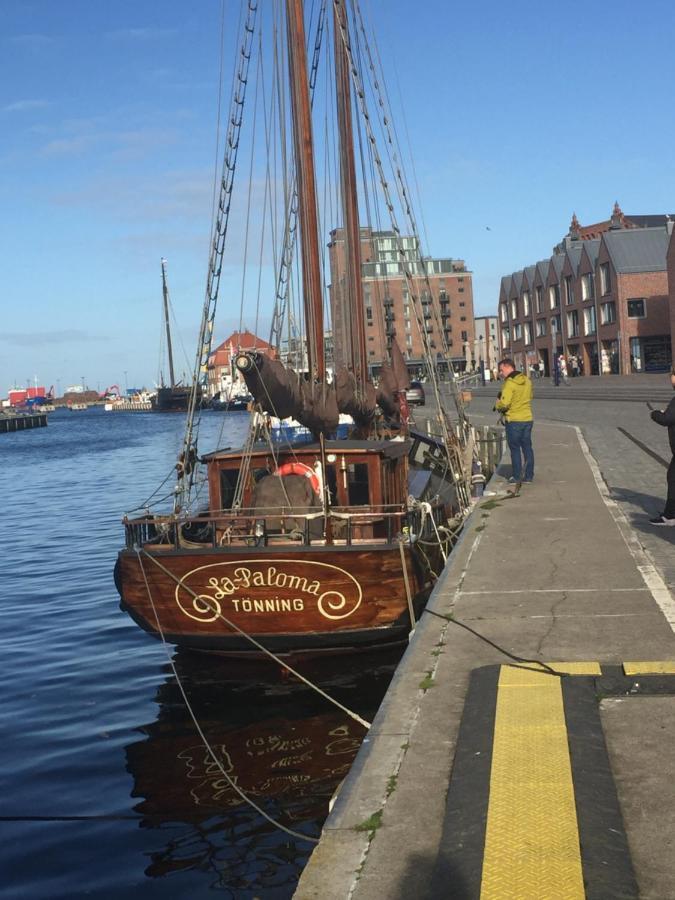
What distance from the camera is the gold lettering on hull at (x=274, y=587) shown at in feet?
36.7

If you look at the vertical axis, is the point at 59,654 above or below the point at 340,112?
below

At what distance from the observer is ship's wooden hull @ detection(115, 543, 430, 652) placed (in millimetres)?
11180

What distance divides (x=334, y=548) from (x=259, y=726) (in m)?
2.10

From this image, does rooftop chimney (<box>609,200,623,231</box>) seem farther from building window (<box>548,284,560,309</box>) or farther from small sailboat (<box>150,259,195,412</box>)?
small sailboat (<box>150,259,195,412</box>)

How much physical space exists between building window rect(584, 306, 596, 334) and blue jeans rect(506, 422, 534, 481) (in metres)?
65.3

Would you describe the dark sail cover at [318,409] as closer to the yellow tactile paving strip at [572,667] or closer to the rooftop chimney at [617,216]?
the yellow tactile paving strip at [572,667]

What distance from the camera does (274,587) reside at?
36.8 ft

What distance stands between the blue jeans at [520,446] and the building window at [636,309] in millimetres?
58467

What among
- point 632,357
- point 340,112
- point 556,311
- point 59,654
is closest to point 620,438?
point 340,112

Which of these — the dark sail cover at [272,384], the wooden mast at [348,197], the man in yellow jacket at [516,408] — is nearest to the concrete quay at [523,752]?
the dark sail cover at [272,384]

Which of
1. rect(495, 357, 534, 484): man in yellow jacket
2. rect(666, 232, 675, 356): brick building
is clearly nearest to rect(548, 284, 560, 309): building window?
rect(666, 232, 675, 356): brick building

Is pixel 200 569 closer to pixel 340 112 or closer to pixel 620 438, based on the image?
pixel 340 112

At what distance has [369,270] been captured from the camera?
147m

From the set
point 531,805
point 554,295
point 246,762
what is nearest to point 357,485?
point 246,762
